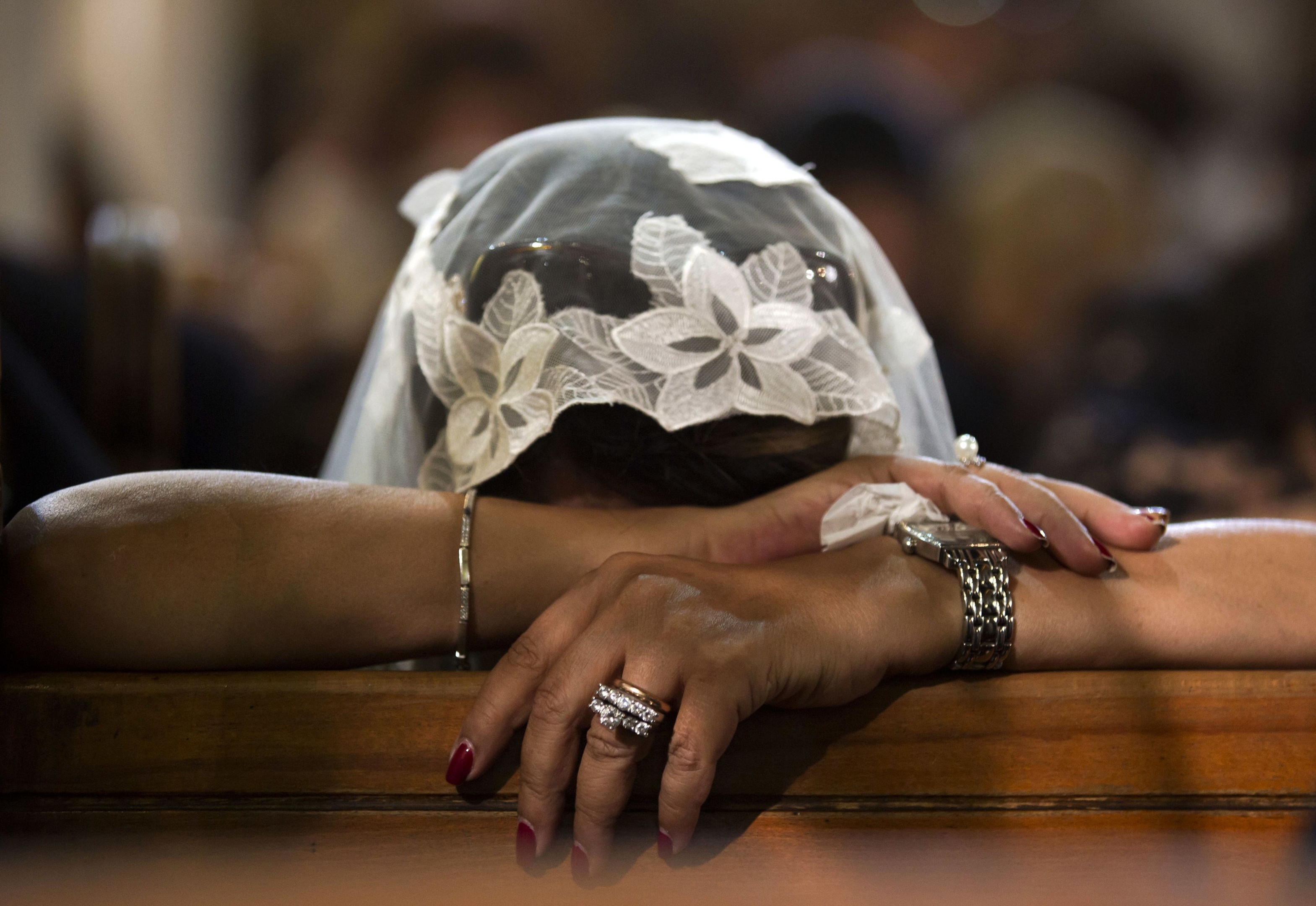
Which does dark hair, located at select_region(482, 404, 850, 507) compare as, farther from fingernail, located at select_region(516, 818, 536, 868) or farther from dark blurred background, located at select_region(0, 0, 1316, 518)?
dark blurred background, located at select_region(0, 0, 1316, 518)

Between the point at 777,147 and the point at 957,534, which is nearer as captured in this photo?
the point at 957,534

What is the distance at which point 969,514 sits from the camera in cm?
64

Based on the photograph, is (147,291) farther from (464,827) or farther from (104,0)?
(104,0)

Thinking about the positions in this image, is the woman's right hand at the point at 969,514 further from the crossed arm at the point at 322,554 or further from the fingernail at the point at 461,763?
the fingernail at the point at 461,763

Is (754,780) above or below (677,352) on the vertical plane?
below

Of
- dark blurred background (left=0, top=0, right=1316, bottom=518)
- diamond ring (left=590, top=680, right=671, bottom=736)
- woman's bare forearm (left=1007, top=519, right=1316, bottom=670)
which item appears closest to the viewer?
diamond ring (left=590, top=680, right=671, bottom=736)

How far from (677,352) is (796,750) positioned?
0.87 feet

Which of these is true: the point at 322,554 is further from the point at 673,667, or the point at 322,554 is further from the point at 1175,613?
the point at 1175,613

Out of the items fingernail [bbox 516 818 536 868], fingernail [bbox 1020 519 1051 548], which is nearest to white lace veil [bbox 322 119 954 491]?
fingernail [bbox 1020 519 1051 548]

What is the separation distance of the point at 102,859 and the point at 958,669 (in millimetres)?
491

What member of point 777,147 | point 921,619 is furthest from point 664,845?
point 777,147

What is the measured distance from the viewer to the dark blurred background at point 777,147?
1.84 meters

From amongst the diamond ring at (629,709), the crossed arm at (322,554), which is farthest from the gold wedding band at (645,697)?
the crossed arm at (322,554)

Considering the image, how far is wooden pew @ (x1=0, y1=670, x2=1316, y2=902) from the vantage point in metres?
0.51
